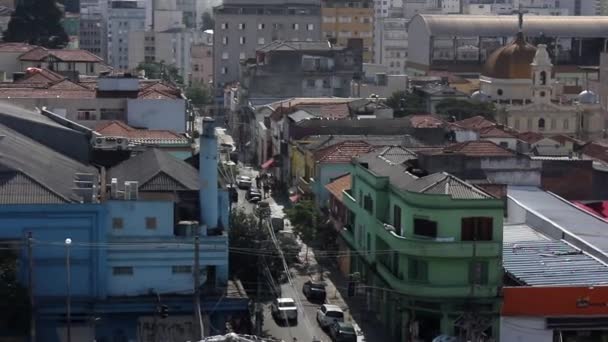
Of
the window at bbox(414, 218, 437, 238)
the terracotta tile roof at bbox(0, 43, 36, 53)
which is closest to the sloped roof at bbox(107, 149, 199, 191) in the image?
the window at bbox(414, 218, 437, 238)

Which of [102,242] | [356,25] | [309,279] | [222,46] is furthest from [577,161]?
[356,25]

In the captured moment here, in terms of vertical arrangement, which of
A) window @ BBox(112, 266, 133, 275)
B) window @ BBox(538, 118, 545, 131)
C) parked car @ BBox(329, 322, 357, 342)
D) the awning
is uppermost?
window @ BBox(112, 266, 133, 275)

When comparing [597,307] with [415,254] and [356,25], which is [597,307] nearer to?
[415,254]

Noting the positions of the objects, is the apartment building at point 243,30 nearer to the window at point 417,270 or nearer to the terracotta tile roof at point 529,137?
the terracotta tile roof at point 529,137

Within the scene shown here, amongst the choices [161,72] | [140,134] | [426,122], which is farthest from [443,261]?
[161,72]

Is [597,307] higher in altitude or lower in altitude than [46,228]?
Answer: lower

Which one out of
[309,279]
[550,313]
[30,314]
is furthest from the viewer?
[309,279]

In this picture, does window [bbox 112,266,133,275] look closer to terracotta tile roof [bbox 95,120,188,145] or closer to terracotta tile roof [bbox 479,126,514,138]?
terracotta tile roof [bbox 95,120,188,145]
